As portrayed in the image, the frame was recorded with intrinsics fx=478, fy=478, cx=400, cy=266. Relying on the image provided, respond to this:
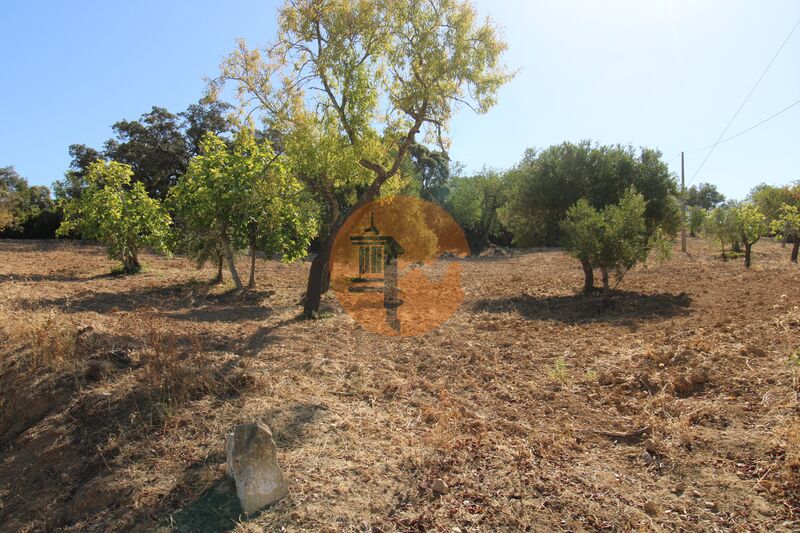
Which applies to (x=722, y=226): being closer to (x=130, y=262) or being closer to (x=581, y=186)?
(x=581, y=186)

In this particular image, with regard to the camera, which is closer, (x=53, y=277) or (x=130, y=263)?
(x=53, y=277)

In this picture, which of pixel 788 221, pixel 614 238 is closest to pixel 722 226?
pixel 788 221

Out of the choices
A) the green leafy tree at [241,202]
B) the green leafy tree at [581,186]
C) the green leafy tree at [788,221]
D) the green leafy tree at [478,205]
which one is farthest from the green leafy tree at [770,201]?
the green leafy tree at [241,202]

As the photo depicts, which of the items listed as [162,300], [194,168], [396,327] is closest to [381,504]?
[396,327]

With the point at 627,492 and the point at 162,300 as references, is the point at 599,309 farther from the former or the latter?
the point at 162,300

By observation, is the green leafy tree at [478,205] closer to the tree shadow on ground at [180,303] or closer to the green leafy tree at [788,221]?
the green leafy tree at [788,221]

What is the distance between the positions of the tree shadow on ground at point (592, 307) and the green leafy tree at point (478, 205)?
895 inches

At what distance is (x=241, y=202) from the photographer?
11352 millimetres

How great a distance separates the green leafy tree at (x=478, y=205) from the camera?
34.9m

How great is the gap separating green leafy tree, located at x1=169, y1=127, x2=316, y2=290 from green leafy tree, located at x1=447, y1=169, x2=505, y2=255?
23.7m

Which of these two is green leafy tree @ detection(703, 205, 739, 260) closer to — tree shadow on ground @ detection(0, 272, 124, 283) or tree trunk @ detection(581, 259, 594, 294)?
tree trunk @ detection(581, 259, 594, 294)

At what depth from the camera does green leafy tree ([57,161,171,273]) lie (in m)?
14.0
